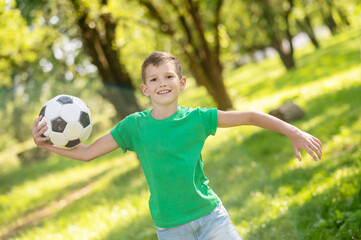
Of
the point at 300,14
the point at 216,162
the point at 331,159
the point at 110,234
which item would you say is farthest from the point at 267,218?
the point at 300,14

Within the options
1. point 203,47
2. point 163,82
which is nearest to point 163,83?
point 163,82

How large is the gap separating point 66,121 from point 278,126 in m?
1.56

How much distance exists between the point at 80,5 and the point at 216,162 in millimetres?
4328

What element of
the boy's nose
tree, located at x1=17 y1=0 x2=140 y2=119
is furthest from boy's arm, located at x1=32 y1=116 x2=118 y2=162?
tree, located at x1=17 y1=0 x2=140 y2=119

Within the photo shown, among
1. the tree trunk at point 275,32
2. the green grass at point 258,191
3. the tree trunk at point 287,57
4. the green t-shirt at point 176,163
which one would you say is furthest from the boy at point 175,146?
the tree trunk at point 287,57

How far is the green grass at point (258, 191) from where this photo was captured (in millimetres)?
3988

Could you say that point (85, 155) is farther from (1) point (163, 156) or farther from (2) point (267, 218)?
(2) point (267, 218)

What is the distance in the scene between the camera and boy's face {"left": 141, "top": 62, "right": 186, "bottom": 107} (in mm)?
2633

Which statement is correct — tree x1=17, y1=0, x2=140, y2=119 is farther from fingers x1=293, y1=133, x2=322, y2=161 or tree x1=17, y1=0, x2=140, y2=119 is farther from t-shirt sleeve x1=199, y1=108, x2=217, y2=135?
fingers x1=293, y1=133, x2=322, y2=161

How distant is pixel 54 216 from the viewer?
315 inches

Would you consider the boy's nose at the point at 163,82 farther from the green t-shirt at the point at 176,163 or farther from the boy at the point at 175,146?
the green t-shirt at the point at 176,163

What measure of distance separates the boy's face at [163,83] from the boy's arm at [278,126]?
360mm

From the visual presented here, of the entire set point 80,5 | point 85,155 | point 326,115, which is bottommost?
point 326,115

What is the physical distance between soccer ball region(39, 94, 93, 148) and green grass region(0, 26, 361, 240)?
2128 mm
